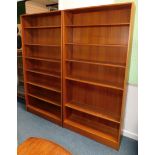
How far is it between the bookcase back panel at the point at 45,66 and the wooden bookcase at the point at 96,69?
1.12 ft

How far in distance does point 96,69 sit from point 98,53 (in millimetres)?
263

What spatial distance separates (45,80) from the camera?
3246 mm

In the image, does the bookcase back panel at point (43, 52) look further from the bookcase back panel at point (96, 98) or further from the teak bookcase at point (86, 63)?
the bookcase back panel at point (96, 98)

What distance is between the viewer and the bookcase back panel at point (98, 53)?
7.43 feet

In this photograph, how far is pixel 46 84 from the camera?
3.13 meters

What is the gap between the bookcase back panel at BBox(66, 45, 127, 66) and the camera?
2.27 m

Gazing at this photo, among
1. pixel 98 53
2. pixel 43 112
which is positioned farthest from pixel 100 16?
pixel 43 112

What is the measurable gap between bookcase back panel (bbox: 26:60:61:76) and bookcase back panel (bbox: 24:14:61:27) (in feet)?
2.43

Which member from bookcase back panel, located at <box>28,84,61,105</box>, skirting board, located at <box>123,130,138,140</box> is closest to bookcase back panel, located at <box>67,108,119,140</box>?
skirting board, located at <box>123,130,138,140</box>

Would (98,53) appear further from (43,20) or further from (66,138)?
(66,138)
